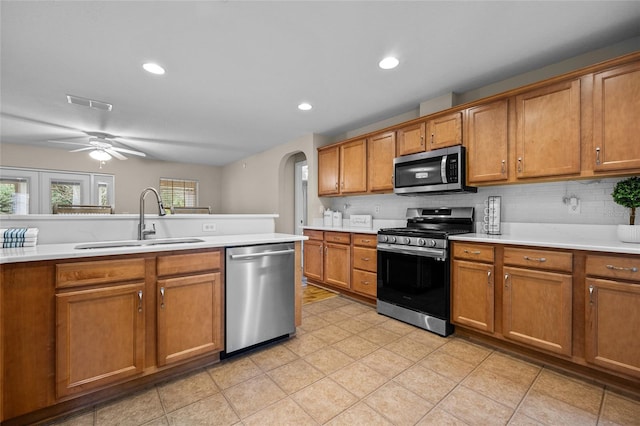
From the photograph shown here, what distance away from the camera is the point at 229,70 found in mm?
2629

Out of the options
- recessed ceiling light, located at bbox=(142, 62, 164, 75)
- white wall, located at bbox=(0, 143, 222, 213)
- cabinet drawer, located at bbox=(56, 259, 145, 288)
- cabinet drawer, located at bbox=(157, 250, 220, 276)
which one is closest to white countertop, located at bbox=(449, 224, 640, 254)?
cabinet drawer, located at bbox=(157, 250, 220, 276)

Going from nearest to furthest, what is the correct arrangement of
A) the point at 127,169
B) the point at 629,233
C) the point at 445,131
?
the point at 629,233, the point at 445,131, the point at 127,169

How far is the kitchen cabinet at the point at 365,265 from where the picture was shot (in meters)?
3.43

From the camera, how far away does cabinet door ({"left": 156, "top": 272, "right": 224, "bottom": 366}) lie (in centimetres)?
189

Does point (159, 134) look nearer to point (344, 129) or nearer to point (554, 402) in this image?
point (344, 129)

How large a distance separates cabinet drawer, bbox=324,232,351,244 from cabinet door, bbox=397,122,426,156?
1.26 metres

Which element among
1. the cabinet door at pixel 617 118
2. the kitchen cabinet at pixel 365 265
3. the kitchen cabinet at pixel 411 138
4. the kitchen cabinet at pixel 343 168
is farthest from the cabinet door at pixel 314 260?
the cabinet door at pixel 617 118

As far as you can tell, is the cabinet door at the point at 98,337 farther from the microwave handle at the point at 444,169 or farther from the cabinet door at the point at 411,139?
the cabinet door at the point at 411,139

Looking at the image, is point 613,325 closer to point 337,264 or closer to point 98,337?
point 337,264

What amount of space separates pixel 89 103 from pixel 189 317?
3092 mm

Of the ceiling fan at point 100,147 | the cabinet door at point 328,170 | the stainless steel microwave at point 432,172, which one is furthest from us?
the ceiling fan at point 100,147

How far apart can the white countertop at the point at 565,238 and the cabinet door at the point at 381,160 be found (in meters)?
1.27

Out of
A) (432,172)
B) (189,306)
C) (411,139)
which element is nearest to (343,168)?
(411,139)

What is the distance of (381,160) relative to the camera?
370 centimetres
